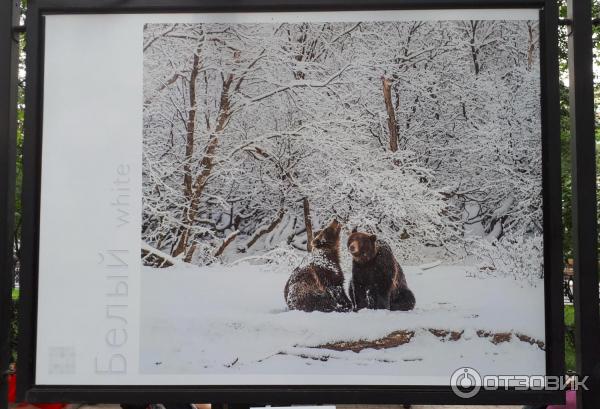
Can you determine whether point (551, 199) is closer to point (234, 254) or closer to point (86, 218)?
point (234, 254)

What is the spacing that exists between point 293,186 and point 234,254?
0.31 m

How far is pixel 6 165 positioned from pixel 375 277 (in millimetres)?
1360

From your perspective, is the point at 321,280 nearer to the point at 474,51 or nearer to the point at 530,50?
the point at 474,51

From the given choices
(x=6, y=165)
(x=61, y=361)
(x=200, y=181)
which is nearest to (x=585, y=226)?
(x=200, y=181)

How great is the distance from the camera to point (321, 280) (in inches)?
55.2

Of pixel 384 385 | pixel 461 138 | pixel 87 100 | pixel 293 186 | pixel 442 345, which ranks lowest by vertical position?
pixel 384 385

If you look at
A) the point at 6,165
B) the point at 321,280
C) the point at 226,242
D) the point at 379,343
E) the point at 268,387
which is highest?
the point at 6,165

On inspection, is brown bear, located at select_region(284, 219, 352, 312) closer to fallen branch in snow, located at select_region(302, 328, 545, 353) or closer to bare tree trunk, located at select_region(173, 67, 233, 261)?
fallen branch in snow, located at select_region(302, 328, 545, 353)

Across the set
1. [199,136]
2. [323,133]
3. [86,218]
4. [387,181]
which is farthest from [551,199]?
[86,218]

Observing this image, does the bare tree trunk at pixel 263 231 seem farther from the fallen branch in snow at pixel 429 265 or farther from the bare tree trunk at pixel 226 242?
the fallen branch in snow at pixel 429 265

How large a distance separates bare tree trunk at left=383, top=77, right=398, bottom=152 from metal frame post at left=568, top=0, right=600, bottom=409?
24.7 inches

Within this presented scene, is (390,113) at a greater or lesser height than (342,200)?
greater

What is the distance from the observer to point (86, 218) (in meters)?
1.41

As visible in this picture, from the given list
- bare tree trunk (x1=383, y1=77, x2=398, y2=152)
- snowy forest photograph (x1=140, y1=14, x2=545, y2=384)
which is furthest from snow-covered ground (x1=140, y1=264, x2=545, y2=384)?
bare tree trunk (x1=383, y1=77, x2=398, y2=152)
